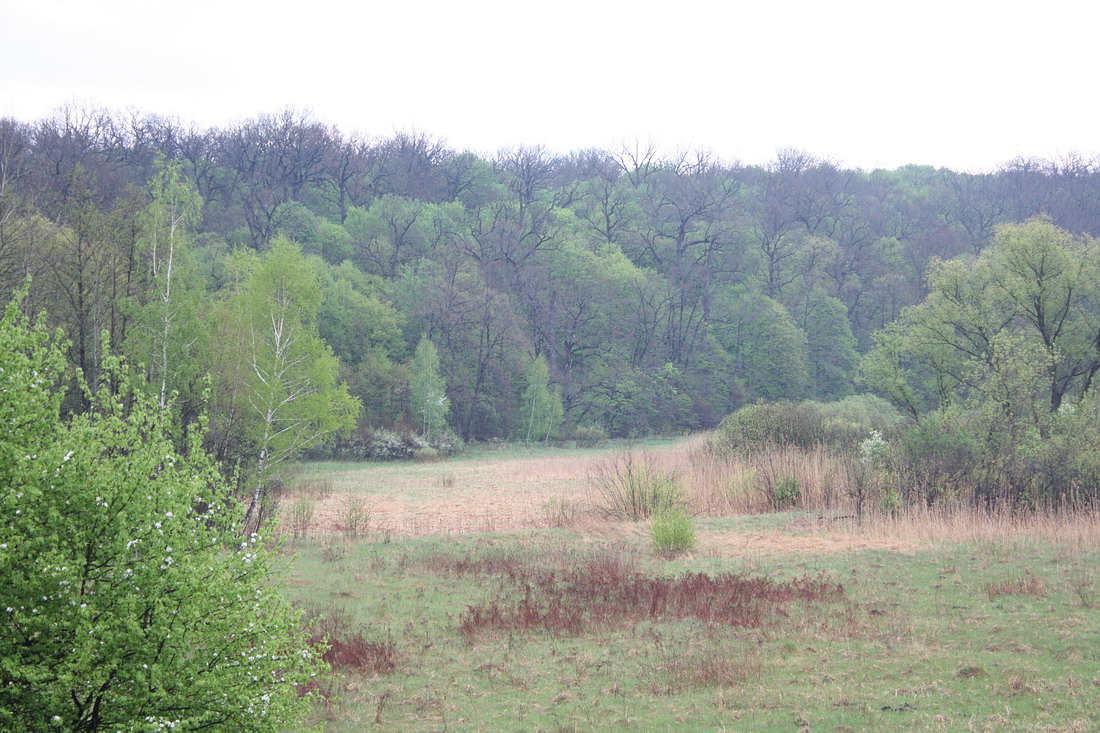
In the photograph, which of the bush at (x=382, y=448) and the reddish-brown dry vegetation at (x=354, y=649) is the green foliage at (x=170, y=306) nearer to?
the reddish-brown dry vegetation at (x=354, y=649)

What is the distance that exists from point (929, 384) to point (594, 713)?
3409cm

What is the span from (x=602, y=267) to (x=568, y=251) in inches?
123

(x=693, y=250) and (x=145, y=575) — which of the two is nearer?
(x=145, y=575)

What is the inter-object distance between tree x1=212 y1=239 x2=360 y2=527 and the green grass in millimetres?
7443

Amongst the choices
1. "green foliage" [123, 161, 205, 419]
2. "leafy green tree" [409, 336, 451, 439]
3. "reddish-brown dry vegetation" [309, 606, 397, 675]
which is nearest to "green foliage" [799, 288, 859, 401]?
"leafy green tree" [409, 336, 451, 439]

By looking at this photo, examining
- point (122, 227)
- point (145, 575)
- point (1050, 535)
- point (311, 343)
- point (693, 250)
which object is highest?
point (693, 250)

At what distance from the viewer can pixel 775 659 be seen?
904 centimetres

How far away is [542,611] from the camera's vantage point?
11.6m

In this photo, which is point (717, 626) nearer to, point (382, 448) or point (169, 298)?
point (169, 298)

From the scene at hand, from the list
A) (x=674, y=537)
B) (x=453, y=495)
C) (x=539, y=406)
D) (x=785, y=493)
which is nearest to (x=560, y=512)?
(x=674, y=537)

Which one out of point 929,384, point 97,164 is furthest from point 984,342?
point 97,164

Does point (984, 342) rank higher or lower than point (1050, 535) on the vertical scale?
higher

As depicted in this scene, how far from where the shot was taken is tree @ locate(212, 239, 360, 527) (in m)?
20.3

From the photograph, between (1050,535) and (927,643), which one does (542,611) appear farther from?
(1050,535)
